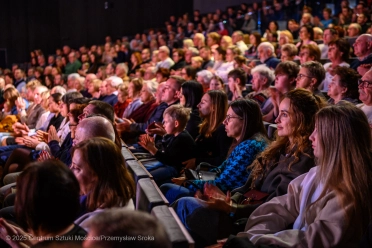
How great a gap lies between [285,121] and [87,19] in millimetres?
13099

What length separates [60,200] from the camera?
1640 mm

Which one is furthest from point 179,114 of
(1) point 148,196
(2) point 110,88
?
(2) point 110,88

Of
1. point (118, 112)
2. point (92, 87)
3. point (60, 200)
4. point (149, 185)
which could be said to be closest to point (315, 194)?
point (149, 185)

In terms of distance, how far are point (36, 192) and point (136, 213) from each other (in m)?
0.57

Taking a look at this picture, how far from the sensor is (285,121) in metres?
2.71

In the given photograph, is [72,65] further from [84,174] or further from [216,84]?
[84,174]

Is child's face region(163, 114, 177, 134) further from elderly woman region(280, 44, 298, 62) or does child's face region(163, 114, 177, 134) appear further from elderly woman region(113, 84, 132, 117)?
elderly woman region(280, 44, 298, 62)

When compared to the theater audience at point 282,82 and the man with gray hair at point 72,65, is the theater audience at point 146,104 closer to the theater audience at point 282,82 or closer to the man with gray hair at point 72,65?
the theater audience at point 282,82

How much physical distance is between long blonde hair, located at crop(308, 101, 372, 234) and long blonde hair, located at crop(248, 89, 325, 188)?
1.50 ft

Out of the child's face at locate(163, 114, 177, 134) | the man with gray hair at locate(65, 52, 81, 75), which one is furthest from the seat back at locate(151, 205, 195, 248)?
the man with gray hair at locate(65, 52, 81, 75)

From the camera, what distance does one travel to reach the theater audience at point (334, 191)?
1.97m

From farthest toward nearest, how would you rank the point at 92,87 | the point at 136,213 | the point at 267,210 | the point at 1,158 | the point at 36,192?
the point at 92,87, the point at 1,158, the point at 267,210, the point at 36,192, the point at 136,213

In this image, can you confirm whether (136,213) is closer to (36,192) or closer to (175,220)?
(36,192)

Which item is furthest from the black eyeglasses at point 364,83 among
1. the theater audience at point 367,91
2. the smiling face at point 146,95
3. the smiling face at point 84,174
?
the smiling face at point 146,95
